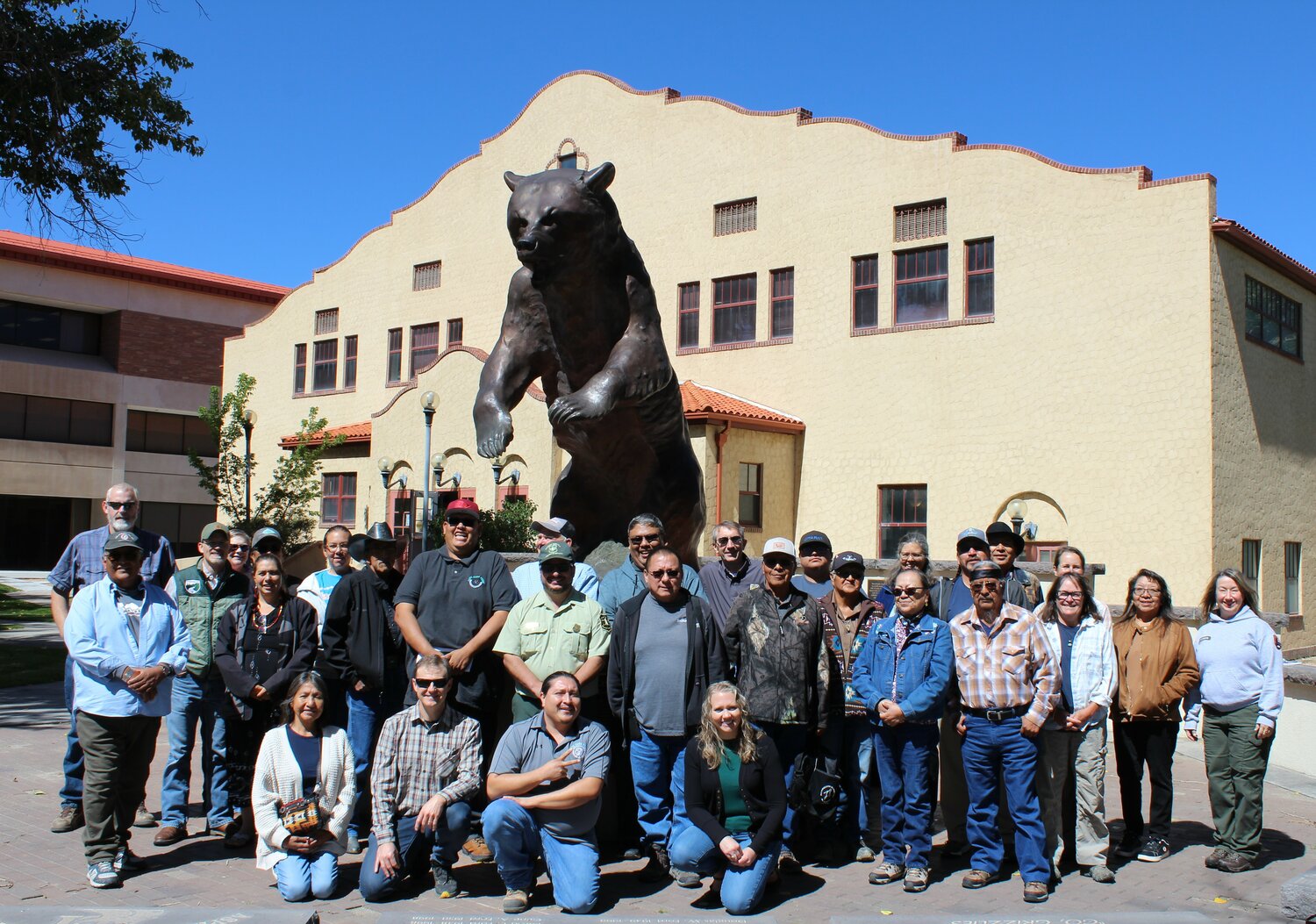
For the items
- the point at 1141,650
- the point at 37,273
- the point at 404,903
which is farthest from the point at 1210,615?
the point at 37,273

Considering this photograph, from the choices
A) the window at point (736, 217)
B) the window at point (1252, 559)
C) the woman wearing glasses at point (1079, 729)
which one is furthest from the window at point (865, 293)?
the woman wearing glasses at point (1079, 729)

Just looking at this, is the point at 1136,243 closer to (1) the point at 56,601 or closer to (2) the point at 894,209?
(2) the point at 894,209

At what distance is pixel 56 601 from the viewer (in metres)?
6.47

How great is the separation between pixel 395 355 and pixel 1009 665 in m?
26.6

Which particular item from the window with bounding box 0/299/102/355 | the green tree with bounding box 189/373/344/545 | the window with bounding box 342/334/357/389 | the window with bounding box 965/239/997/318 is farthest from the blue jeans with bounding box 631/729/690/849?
the window with bounding box 0/299/102/355

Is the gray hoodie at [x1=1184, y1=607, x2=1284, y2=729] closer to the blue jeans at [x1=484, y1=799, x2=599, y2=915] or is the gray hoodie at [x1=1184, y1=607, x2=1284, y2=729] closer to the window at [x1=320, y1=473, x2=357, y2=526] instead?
the blue jeans at [x1=484, y1=799, x2=599, y2=915]

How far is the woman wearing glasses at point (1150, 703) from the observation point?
20.9 feet

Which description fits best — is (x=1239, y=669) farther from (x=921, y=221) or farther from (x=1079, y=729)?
(x=921, y=221)

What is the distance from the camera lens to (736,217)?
2456 cm

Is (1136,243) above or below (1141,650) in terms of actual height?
above

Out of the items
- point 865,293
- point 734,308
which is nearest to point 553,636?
point 865,293

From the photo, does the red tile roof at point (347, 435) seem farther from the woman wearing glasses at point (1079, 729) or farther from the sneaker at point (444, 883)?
the woman wearing glasses at point (1079, 729)

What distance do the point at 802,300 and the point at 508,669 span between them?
1846 cm

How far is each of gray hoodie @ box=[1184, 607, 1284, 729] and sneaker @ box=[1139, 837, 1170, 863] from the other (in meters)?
0.65
